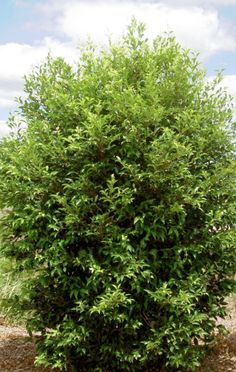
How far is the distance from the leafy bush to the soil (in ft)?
2.10

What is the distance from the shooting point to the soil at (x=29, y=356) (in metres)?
5.93

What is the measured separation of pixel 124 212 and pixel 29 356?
2.72 metres

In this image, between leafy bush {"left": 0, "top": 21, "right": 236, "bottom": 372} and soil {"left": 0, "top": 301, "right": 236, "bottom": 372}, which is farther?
soil {"left": 0, "top": 301, "right": 236, "bottom": 372}

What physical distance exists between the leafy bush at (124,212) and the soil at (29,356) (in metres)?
0.64

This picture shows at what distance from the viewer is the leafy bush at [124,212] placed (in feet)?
15.9

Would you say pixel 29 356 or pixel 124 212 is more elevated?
pixel 124 212

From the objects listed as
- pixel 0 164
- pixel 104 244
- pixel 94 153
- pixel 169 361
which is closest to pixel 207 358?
pixel 169 361

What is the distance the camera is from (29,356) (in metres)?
6.34

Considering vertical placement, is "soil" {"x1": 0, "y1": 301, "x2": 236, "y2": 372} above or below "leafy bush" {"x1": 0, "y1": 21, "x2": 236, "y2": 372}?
below

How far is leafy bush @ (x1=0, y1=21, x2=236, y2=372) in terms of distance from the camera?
15.9 feet

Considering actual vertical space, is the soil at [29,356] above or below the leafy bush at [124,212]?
below

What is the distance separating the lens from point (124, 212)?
4816 millimetres

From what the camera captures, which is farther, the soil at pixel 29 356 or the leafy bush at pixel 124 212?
the soil at pixel 29 356

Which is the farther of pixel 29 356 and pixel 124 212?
pixel 29 356
